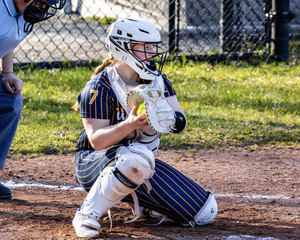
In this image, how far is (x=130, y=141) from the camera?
2840 millimetres

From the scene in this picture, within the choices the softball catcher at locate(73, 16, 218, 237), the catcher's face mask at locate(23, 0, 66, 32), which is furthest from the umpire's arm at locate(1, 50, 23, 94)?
the softball catcher at locate(73, 16, 218, 237)

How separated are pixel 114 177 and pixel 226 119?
9.65 ft

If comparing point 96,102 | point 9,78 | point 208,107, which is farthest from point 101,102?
point 208,107

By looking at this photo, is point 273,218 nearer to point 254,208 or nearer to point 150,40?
point 254,208

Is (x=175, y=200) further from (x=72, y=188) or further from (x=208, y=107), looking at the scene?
(x=208, y=107)

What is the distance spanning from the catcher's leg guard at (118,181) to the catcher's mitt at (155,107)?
0.61ft

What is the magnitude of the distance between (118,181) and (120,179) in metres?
0.02

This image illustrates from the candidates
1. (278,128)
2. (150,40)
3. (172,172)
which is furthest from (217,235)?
(278,128)

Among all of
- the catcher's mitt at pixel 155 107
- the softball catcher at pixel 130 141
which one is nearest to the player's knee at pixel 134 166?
the softball catcher at pixel 130 141

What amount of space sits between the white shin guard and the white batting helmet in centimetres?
48

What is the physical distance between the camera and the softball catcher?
8.28 feet

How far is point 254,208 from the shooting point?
3086 mm

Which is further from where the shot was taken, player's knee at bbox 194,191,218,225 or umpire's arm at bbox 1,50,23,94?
umpire's arm at bbox 1,50,23,94

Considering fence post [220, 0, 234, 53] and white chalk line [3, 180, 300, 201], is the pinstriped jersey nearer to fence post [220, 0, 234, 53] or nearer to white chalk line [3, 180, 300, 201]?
white chalk line [3, 180, 300, 201]
